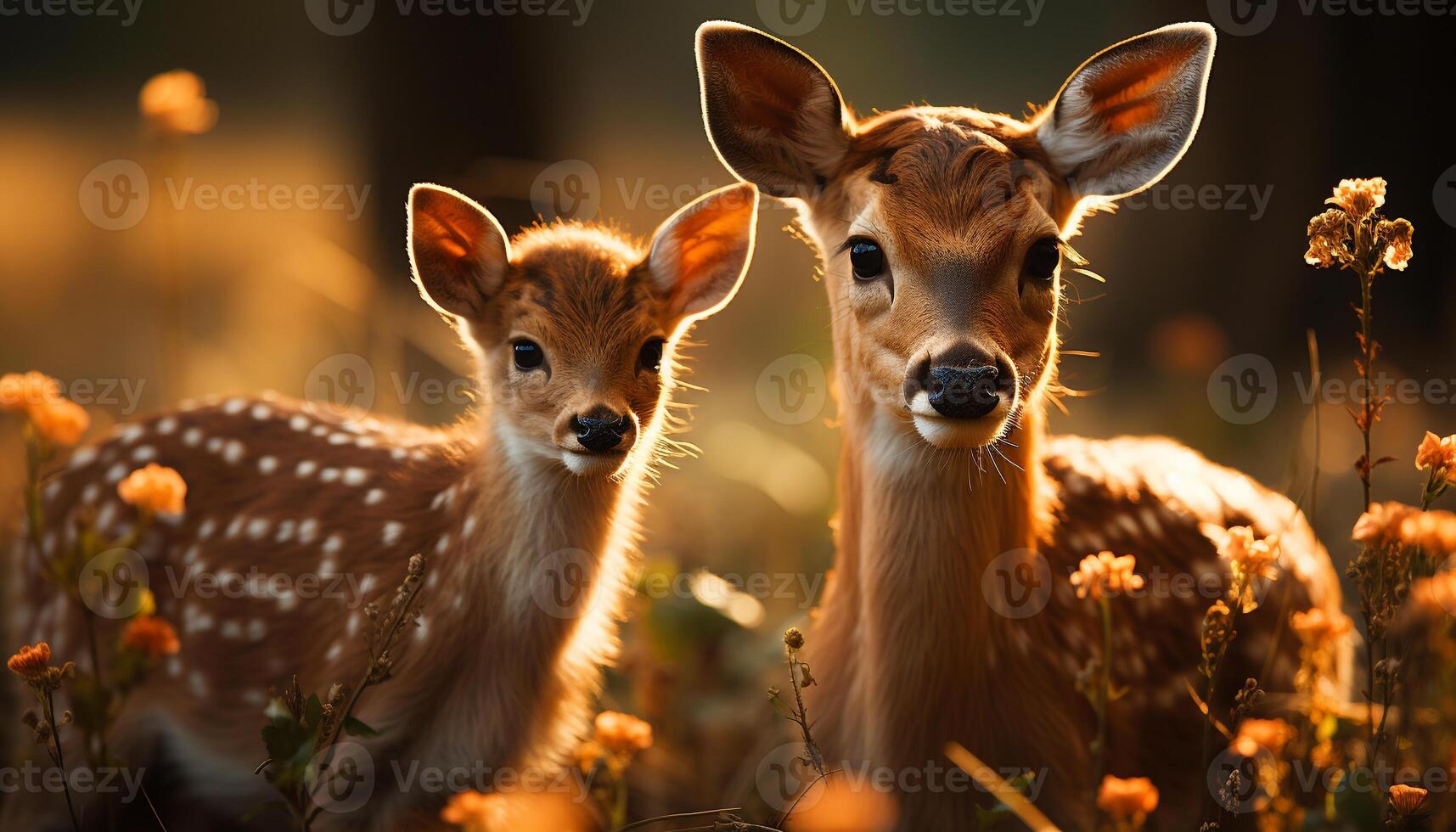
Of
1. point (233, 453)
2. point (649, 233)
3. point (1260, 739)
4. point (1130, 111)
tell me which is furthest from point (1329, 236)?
point (649, 233)

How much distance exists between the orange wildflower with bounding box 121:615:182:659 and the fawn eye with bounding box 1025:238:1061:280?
2.11 metres

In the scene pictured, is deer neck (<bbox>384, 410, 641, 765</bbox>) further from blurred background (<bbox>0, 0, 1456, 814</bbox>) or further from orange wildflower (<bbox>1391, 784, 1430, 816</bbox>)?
orange wildflower (<bbox>1391, 784, 1430, 816</bbox>)

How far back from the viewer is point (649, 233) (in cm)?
763

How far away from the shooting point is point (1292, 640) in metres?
4.00

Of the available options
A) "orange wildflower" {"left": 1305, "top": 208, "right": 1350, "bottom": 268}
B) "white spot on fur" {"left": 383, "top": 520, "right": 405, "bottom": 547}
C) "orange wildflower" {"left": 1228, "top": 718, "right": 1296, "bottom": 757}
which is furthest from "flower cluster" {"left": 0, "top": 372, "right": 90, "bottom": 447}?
"orange wildflower" {"left": 1305, "top": 208, "right": 1350, "bottom": 268}

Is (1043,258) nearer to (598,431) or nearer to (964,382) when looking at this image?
(964,382)

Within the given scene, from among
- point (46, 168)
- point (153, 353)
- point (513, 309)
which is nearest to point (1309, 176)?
point (513, 309)

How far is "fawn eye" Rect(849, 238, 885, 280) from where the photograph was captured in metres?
3.08

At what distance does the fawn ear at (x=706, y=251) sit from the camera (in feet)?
11.8

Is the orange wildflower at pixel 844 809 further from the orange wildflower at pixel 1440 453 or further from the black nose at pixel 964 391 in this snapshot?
the orange wildflower at pixel 1440 453

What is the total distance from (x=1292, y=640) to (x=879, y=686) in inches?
64.3

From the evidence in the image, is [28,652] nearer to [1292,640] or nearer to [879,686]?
[879,686]

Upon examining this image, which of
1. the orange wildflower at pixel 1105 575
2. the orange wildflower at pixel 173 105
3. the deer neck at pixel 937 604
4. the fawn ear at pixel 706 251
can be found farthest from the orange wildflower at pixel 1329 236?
the orange wildflower at pixel 173 105

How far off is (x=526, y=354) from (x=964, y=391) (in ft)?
4.52
